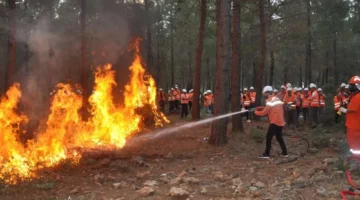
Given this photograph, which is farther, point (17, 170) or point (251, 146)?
point (251, 146)

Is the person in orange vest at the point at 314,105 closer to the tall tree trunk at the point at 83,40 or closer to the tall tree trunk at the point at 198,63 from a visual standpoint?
the tall tree trunk at the point at 198,63

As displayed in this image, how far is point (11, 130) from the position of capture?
30.8 ft

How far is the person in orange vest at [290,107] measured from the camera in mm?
17314

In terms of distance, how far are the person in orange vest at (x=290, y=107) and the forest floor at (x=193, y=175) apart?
522 cm

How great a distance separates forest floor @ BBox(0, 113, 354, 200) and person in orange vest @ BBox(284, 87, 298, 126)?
17.1 ft

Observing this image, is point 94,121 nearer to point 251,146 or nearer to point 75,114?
point 75,114

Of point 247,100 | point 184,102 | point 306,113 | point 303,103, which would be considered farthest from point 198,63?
point 306,113

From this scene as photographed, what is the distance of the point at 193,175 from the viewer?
27.4 ft

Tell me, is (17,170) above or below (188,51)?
below

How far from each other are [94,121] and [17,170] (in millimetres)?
4313

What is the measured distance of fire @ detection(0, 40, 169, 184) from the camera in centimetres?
895

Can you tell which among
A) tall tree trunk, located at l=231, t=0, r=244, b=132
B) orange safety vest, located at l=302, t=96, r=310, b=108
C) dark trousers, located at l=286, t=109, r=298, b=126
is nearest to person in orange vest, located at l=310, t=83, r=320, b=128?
orange safety vest, located at l=302, t=96, r=310, b=108

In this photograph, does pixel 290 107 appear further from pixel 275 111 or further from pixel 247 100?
pixel 275 111

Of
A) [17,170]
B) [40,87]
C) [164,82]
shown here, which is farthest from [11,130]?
[164,82]
